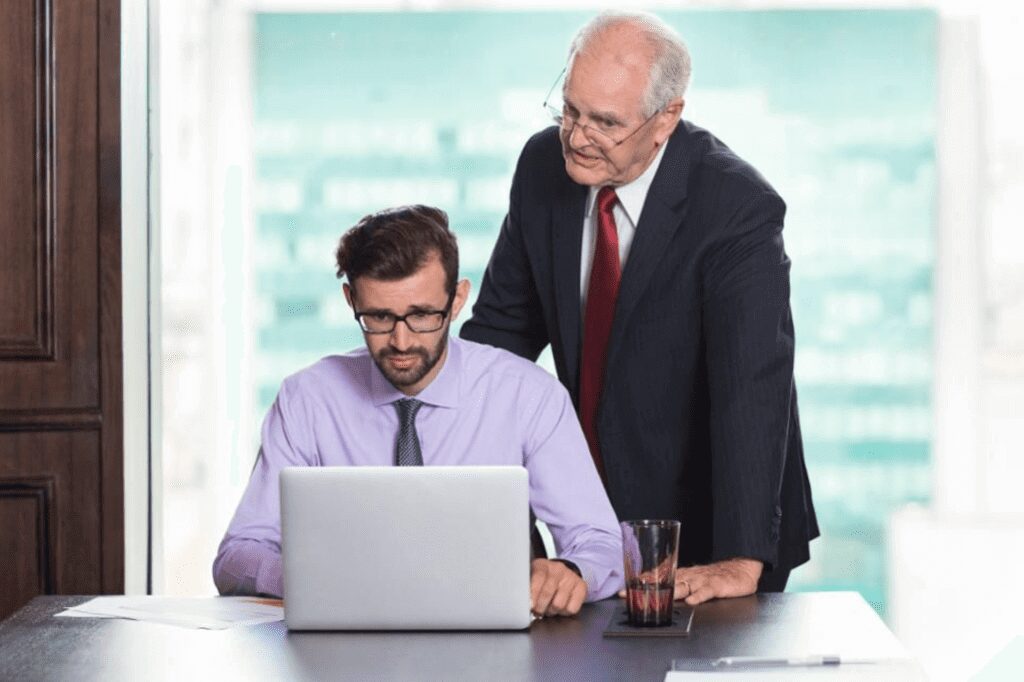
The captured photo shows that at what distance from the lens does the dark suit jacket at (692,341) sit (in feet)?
8.79

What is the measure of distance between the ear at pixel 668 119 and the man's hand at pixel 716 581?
Result: 2.47 ft

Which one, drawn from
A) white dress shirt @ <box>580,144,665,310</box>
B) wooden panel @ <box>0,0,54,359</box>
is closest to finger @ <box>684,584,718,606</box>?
white dress shirt @ <box>580,144,665,310</box>

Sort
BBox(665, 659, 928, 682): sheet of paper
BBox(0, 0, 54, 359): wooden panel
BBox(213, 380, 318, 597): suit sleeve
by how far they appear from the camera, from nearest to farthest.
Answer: BBox(665, 659, 928, 682): sheet of paper < BBox(213, 380, 318, 597): suit sleeve < BBox(0, 0, 54, 359): wooden panel

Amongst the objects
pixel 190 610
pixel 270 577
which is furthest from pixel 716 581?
pixel 190 610

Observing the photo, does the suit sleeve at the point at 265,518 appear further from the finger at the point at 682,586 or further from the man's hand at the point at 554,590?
the finger at the point at 682,586

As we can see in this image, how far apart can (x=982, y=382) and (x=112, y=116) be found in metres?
2.75

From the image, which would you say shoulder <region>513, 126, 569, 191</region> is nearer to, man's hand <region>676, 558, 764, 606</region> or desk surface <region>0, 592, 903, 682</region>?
man's hand <region>676, 558, 764, 606</region>

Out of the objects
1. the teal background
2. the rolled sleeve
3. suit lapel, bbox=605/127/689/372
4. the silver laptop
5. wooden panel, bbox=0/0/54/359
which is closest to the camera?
the silver laptop

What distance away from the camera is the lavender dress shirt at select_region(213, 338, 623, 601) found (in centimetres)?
257

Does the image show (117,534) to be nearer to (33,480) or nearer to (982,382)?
(33,480)

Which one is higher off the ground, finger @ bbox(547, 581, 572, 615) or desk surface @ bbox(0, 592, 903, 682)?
finger @ bbox(547, 581, 572, 615)

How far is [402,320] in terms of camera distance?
2459 mm

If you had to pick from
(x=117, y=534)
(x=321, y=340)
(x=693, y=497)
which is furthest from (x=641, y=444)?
(x=321, y=340)

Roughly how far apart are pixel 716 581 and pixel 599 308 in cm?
69
